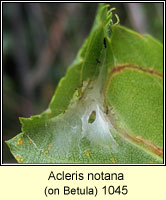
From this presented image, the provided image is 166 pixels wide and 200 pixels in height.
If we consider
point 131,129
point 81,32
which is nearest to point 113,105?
point 131,129

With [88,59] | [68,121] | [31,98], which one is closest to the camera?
[88,59]

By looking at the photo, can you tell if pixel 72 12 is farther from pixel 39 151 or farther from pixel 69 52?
pixel 39 151

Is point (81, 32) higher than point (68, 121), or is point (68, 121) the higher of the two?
point (81, 32)

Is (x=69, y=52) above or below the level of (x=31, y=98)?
above

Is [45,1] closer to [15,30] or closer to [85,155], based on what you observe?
[15,30]

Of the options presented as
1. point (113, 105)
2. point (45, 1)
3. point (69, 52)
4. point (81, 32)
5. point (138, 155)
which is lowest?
point (138, 155)

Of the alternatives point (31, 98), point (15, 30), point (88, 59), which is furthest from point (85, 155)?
point (15, 30)

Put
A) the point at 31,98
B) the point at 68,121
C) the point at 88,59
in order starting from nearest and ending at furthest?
1. the point at 88,59
2. the point at 68,121
3. the point at 31,98

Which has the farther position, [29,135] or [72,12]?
[72,12]
